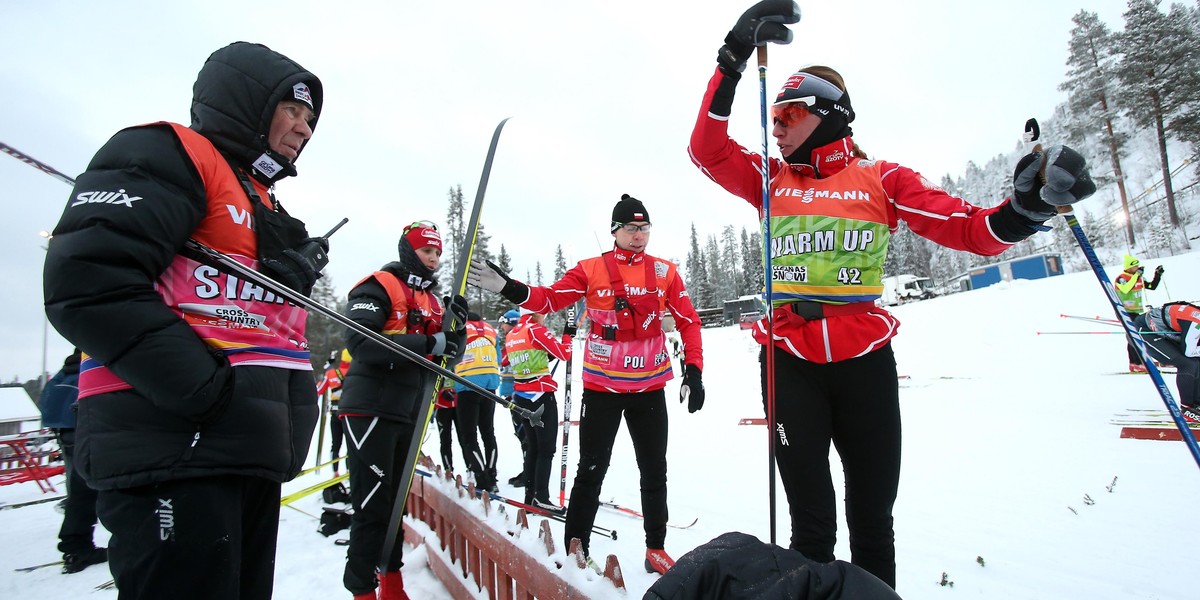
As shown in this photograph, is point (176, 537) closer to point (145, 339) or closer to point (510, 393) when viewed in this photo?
point (145, 339)

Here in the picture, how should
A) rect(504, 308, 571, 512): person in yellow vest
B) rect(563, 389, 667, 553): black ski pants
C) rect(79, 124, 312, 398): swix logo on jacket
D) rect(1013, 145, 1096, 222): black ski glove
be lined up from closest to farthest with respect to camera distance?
rect(79, 124, 312, 398): swix logo on jacket
rect(1013, 145, 1096, 222): black ski glove
rect(563, 389, 667, 553): black ski pants
rect(504, 308, 571, 512): person in yellow vest

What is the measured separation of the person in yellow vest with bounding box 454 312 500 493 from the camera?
229 inches

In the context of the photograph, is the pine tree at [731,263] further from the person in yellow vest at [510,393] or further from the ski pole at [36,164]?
the ski pole at [36,164]

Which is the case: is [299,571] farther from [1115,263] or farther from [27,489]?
[1115,263]

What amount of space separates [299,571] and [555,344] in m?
3.60

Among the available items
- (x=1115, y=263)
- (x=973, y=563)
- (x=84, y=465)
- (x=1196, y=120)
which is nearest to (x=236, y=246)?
(x=84, y=465)

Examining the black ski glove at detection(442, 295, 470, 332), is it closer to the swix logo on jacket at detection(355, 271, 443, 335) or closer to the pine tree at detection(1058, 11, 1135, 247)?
the swix logo on jacket at detection(355, 271, 443, 335)

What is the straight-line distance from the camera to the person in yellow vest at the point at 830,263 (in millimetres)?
2068

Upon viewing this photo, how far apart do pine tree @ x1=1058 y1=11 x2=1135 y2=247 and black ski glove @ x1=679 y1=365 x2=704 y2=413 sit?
39.8m

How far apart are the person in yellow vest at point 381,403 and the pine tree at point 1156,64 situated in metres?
37.8

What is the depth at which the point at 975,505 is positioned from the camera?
419 centimetres

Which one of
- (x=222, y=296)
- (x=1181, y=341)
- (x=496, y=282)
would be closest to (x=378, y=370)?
(x=496, y=282)

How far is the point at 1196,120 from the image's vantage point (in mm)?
23922

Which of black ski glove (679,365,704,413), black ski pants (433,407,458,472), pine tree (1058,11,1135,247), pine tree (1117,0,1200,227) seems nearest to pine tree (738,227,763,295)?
pine tree (1058,11,1135,247)
